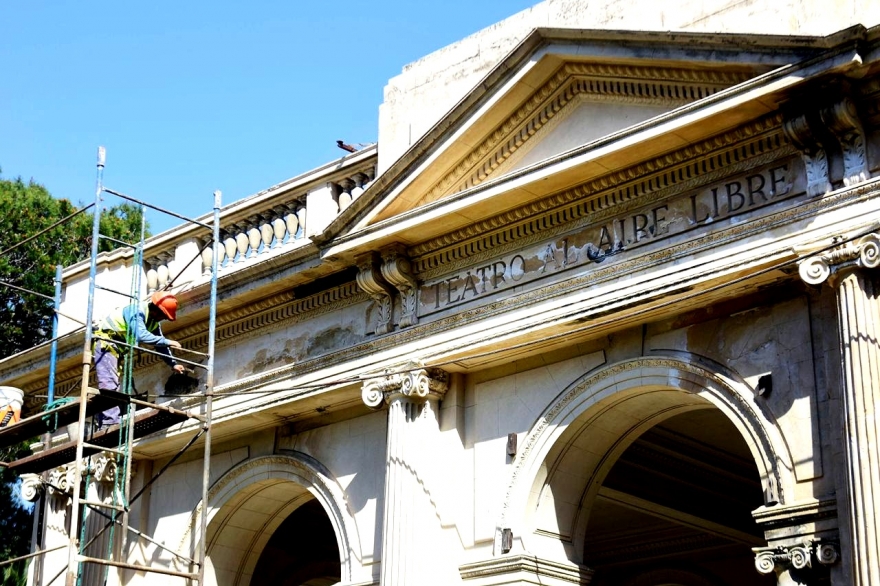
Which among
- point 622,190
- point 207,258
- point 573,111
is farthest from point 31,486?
point 622,190

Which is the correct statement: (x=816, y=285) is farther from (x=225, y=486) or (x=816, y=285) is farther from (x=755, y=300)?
(x=225, y=486)

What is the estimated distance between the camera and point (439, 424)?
16000 mm

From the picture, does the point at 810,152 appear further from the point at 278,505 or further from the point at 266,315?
the point at 278,505

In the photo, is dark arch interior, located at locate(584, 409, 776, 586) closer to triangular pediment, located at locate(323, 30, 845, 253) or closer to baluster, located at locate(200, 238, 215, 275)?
triangular pediment, located at locate(323, 30, 845, 253)

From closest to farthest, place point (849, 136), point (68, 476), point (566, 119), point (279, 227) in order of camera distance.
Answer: point (849, 136) < point (566, 119) < point (279, 227) < point (68, 476)

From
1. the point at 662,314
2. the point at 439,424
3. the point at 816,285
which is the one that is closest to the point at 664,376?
the point at 662,314

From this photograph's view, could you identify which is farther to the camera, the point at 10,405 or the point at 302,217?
the point at 10,405

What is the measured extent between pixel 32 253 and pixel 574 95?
1832 centimetres

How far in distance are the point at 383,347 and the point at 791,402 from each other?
4.96m

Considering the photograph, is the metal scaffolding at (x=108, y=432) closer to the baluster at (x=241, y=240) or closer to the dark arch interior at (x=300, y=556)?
the baluster at (x=241, y=240)

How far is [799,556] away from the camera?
1256cm

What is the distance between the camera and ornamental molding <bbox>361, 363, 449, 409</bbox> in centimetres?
1587

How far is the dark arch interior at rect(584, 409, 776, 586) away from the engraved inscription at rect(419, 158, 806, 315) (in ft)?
12.4

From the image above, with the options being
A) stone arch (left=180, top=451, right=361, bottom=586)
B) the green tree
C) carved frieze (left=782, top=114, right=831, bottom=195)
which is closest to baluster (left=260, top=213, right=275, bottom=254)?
stone arch (left=180, top=451, right=361, bottom=586)
